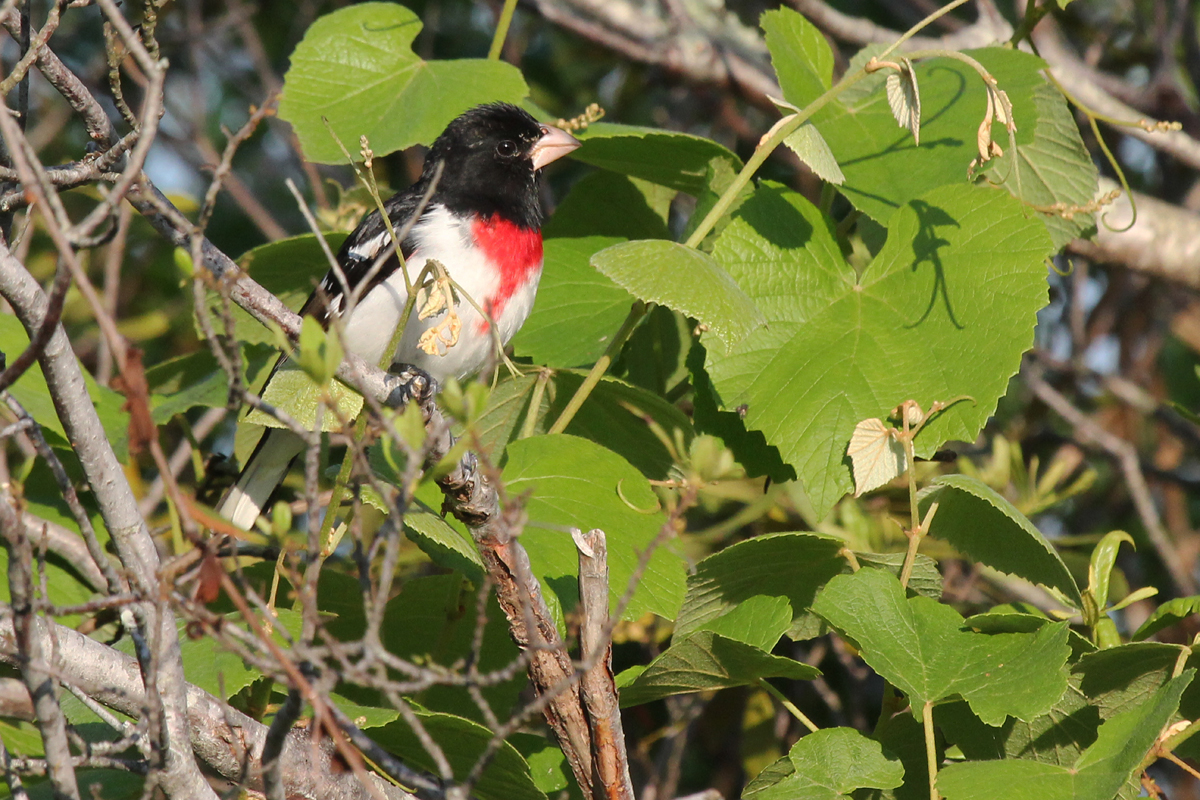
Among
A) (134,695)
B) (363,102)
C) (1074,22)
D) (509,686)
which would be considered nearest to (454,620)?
(509,686)

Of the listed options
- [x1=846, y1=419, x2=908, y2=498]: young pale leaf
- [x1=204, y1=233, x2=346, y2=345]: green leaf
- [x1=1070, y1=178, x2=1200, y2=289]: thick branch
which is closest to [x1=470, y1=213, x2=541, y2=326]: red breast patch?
[x1=204, y1=233, x2=346, y2=345]: green leaf

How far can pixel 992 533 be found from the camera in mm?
2463

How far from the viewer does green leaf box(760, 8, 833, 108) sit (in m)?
2.82

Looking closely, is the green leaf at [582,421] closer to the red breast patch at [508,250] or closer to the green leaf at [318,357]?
the red breast patch at [508,250]

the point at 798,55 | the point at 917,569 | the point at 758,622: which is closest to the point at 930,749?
the point at 758,622

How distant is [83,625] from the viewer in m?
2.94

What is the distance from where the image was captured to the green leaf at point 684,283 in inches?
86.7

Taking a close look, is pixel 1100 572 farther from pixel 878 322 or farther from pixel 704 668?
pixel 704 668

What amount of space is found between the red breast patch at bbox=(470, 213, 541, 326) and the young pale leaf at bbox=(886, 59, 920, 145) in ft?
3.91

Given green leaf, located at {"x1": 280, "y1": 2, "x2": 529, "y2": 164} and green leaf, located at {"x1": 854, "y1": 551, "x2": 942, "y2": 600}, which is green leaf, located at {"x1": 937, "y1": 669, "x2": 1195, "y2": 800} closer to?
green leaf, located at {"x1": 854, "y1": 551, "x2": 942, "y2": 600}

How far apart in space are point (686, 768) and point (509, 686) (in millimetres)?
2706

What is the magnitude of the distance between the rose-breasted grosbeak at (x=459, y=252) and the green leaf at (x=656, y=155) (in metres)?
0.18

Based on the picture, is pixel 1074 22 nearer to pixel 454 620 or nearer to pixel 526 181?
pixel 526 181

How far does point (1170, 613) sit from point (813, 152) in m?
1.18
